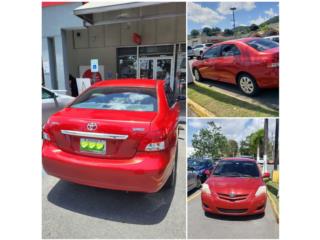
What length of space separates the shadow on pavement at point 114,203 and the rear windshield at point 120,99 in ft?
3.40

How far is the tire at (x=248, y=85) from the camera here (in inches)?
97.9

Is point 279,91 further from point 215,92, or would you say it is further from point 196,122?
point 196,122

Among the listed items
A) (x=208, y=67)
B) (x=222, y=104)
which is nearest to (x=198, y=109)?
(x=222, y=104)

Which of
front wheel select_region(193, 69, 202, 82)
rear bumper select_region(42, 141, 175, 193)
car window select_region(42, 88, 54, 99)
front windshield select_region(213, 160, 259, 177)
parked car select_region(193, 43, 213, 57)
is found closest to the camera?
rear bumper select_region(42, 141, 175, 193)

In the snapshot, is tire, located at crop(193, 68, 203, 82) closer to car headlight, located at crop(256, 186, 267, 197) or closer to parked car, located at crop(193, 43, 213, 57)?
parked car, located at crop(193, 43, 213, 57)

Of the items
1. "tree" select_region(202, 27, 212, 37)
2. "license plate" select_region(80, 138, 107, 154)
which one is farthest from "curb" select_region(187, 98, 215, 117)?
"license plate" select_region(80, 138, 107, 154)

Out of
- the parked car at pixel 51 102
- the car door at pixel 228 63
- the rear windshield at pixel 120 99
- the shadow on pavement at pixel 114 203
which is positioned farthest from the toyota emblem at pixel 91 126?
the parked car at pixel 51 102

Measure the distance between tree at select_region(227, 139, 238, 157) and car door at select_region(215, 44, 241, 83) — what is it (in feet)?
2.16

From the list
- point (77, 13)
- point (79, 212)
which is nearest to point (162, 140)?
point (79, 212)

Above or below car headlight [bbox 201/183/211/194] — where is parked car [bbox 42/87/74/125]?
above

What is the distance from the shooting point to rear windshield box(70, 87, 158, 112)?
2824mm

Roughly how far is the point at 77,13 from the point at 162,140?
18.1 feet

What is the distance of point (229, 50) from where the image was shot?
2605mm

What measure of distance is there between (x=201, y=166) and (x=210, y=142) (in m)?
0.28
